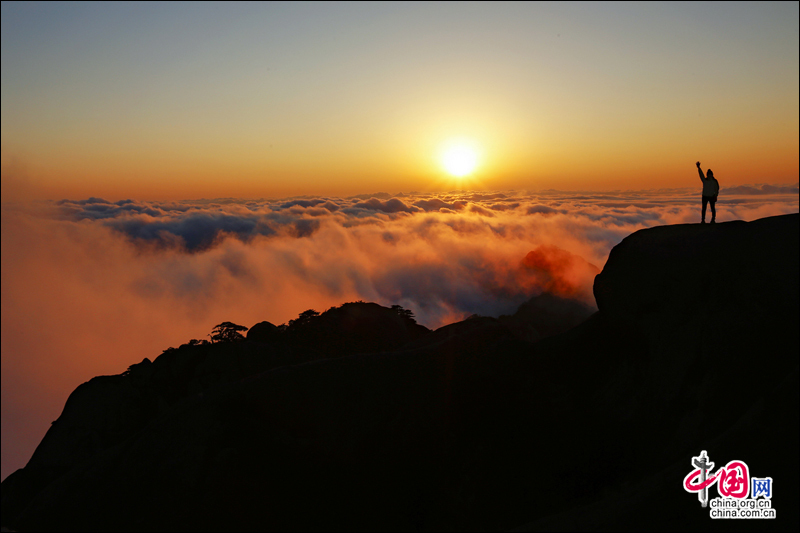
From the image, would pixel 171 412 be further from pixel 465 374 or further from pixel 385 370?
pixel 465 374

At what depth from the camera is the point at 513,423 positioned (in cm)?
1669

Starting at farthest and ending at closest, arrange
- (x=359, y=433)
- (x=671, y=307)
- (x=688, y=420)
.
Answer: (x=359, y=433), (x=671, y=307), (x=688, y=420)

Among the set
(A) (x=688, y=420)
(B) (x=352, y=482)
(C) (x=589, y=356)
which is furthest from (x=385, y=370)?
(A) (x=688, y=420)

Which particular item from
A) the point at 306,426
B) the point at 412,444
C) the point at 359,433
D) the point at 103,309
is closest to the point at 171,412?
the point at 306,426

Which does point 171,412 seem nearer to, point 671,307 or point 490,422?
point 490,422

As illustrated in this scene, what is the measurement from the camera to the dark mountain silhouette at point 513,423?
12.7 metres

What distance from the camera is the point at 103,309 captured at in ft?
604

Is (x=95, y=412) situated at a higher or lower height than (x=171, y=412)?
lower

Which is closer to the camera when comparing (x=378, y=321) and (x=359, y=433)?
(x=359, y=433)

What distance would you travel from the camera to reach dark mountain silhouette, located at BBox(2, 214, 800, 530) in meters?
12.7

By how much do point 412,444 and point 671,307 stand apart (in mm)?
10437

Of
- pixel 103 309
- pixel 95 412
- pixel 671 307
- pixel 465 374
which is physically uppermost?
pixel 671 307

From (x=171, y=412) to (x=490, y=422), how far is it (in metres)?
13.4

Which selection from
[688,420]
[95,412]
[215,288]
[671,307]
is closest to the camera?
[688,420]
